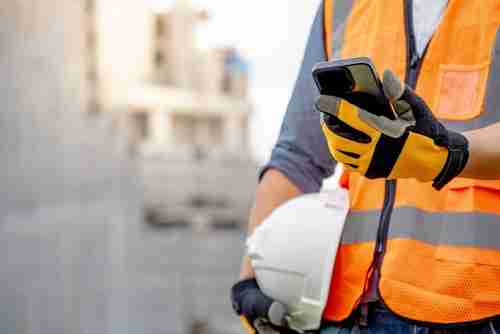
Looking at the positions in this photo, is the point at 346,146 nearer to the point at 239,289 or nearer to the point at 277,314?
the point at 277,314

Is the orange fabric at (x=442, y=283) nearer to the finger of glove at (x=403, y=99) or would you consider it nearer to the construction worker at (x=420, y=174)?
the construction worker at (x=420, y=174)

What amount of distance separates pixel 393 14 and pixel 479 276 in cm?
64

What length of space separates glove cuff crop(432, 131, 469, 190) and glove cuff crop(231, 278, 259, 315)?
771 mm

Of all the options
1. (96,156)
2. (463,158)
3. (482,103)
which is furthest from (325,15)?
(96,156)

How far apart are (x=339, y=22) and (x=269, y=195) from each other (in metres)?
0.51

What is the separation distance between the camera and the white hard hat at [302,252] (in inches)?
73.4

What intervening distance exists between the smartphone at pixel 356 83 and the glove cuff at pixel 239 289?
32.6 inches

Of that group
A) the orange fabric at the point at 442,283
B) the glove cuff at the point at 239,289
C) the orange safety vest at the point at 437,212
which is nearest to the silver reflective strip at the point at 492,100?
the orange safety vest at the point at 437,212

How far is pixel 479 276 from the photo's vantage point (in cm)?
158

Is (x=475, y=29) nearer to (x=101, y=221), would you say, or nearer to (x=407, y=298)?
(x=407, y=298)

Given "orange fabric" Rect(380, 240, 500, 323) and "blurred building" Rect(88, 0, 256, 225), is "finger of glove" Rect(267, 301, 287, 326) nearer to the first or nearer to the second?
"orange fabric" Rect(380, 240, 500, 323)

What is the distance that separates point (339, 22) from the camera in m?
1.98

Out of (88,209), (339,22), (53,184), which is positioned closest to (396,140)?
(339,22)

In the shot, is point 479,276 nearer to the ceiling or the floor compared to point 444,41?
nearer to the floor
